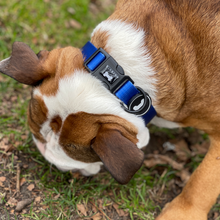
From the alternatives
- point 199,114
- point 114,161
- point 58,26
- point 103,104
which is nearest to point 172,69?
point 199,114

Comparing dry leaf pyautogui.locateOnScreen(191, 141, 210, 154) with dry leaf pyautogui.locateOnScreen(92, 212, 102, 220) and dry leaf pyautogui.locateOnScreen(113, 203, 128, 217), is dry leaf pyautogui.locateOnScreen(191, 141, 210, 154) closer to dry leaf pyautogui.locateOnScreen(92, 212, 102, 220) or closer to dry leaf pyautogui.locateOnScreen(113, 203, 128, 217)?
dry leaf pyautogui.locateOnScreen(113, 203, 128, 217)

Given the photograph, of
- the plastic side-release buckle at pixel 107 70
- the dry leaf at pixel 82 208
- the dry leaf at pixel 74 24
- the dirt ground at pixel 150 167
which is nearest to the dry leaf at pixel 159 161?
the dirt ground at pixel 150 167

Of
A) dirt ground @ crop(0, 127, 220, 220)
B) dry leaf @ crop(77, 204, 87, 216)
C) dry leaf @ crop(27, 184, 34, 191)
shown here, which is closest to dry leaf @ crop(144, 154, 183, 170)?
dirt ground @ crop(0, 127, 220, 220)

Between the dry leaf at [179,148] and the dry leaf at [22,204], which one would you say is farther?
the dry leaf at [179,148]

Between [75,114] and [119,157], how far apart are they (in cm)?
50

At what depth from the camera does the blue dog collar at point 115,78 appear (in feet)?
7.17

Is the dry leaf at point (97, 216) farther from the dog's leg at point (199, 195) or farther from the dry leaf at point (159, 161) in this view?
the dry leaf at point (159, 161)

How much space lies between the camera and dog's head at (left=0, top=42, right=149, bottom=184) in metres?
2.12

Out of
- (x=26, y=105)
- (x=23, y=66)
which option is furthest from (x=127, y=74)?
(x=26, y=105)

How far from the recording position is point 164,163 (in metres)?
3.52

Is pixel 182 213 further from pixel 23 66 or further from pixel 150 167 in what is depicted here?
pixel 23 66

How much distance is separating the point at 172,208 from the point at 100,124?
1270mm

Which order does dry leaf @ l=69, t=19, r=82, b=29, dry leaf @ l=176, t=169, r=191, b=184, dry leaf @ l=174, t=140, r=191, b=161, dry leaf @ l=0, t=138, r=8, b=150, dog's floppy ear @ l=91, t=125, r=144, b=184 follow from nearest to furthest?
dog's floppy ear @ l=91, t=125, r=144, b=184 < dry leaf @ l=0, t=138, r=8, b=150 < dry leaf @ l=176, t=169, r=191, b=184 < dry leaf @ l=174, t=140, r=191, b=161 < dry leaf @ l=69, t=19, r=82, b=29

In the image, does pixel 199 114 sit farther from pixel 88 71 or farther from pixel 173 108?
pixel 88 71
